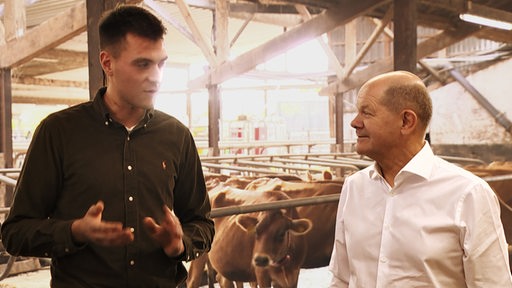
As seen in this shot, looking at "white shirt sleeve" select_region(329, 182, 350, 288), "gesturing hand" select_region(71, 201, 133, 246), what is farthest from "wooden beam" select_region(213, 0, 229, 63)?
"gesturing hand" select_region(71, 201, 133, 246)

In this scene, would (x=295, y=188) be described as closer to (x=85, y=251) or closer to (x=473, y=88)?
(x=85, y=251)

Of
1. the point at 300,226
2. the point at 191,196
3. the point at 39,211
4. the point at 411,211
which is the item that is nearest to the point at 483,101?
the point at 300,226

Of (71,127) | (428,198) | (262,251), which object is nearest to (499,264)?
(428,198)

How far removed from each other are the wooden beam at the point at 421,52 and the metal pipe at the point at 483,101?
13.2 ft

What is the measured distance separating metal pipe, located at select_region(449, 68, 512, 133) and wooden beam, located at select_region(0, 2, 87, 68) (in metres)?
9.64

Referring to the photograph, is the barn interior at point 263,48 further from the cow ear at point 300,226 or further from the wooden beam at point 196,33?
the cow ear at point 300,226

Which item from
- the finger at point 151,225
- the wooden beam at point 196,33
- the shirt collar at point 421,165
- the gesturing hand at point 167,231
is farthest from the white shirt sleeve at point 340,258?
the wooden beam at point 196,33

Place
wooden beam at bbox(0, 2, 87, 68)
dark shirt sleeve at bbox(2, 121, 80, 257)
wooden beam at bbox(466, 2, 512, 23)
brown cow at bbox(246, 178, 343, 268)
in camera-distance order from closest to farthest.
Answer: dark shirt sleeve at bbox(2, 121, 80, 257) < wooden beam at bbox(0, 2, 87, 68) < brown cow at bbox(246, 178, 343, 268) < wooden beam at bbox(466, 2, 512, 23)

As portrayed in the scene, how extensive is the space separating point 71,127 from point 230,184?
3.47 m

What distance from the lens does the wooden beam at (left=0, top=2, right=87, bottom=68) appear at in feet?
13.4

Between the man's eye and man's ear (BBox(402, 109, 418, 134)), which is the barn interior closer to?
the man's eye

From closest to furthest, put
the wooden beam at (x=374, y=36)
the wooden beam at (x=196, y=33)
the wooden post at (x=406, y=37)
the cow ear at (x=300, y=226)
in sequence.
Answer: the cow ear at (x=300, y=226), the wooden post at (x=406, y=37), the wooden beam at (x=374, y=36), the wooden beam at (x=196, y=33)

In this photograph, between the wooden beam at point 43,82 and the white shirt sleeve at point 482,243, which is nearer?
the white shirt sleeve at point 482,243

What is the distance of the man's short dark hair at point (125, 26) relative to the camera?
1.69m
